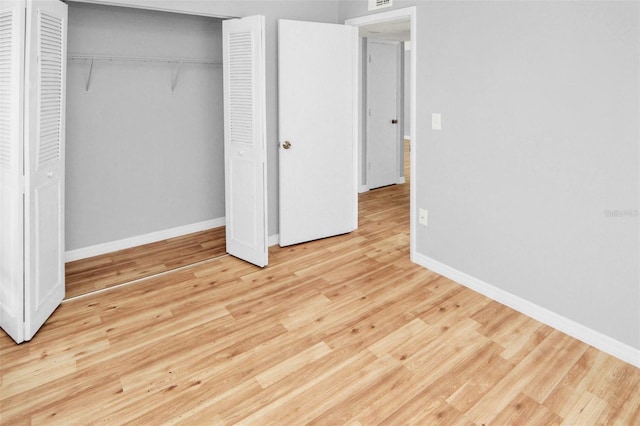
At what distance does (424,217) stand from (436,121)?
0.76 m

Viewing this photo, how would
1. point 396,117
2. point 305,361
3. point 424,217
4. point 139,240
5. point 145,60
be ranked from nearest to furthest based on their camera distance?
point 305,361 → point 424,217 → point 145,60 → point 139,240 → point 396,117

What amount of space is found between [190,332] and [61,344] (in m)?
0.71

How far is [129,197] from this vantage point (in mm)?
3947

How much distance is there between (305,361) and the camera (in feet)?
7.60

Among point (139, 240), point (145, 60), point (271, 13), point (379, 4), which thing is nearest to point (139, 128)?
point (145, 60)

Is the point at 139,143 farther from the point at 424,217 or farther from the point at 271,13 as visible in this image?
the point at 424,217

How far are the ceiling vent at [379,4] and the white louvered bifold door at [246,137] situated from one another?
3.56 feet

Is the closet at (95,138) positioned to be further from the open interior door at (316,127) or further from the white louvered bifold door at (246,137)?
the open interior door at (316,127)

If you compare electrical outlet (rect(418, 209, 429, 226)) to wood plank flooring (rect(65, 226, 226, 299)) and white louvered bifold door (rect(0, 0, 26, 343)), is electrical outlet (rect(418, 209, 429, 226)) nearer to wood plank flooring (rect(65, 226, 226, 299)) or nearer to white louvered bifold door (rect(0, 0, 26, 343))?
wood plank flooring (rect(65, 226, 226, 299))

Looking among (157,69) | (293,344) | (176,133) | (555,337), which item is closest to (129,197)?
(176,133)

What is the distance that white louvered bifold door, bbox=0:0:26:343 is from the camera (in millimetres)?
2248

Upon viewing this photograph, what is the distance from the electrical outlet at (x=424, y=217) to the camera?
11.4 ft

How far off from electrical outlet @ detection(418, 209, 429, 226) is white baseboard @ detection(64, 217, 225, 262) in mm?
2121

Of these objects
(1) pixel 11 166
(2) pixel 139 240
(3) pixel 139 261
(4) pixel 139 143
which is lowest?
(3) pixel 139 261
